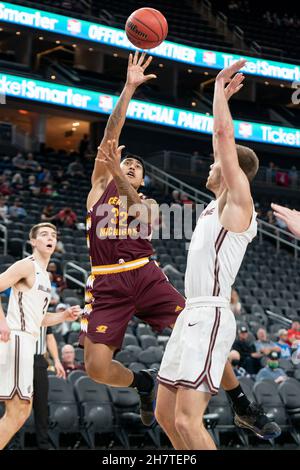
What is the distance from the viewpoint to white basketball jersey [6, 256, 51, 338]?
6.63 meters

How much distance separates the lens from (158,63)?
28391 mm

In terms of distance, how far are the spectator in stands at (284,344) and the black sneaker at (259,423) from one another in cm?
842

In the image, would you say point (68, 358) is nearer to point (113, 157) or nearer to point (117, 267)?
point (117, 267)

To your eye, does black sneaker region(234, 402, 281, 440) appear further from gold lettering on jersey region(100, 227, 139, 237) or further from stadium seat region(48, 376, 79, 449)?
stadium seat region(48, 376, 79, 449)

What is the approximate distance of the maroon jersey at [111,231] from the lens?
19.7ft

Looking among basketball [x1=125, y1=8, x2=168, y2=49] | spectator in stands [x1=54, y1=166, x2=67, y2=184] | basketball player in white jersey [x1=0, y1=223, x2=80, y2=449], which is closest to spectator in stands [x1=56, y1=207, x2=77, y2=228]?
spectator in stands [x1=54, y1=166, x2=67, y2=184]

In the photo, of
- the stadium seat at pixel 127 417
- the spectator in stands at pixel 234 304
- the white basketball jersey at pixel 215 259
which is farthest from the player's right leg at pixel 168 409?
the spectator in stands at pixel 234 304

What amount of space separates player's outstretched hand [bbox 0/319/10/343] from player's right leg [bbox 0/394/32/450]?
64 cm

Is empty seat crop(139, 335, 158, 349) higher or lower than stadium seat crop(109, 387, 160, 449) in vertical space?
higher

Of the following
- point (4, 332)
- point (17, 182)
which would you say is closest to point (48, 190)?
point (17, 182)

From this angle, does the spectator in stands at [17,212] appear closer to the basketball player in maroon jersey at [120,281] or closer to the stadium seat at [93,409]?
the stadium seat at [93,409]

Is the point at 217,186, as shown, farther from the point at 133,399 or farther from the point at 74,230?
the point at 74,230
